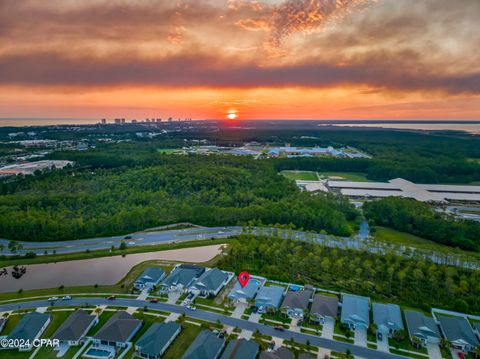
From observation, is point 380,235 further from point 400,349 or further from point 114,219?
point 114,219

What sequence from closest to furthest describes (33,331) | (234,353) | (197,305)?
(234,353), (33,331), (197,305)

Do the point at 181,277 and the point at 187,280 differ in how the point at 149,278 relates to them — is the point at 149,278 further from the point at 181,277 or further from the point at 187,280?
the point at 187,280

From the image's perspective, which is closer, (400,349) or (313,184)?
(400,349)

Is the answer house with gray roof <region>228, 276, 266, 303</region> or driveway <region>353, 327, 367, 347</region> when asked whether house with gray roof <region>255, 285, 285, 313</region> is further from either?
driveway <region>353, 327, 367, 347</region>

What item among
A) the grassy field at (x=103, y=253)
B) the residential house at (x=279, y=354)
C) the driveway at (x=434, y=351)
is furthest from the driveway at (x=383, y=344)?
the grassy field at (x=103, y=253)

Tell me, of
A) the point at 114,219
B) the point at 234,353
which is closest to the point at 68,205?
the point at 114,219

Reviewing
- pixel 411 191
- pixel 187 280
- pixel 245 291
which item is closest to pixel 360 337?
pixel 245 291
